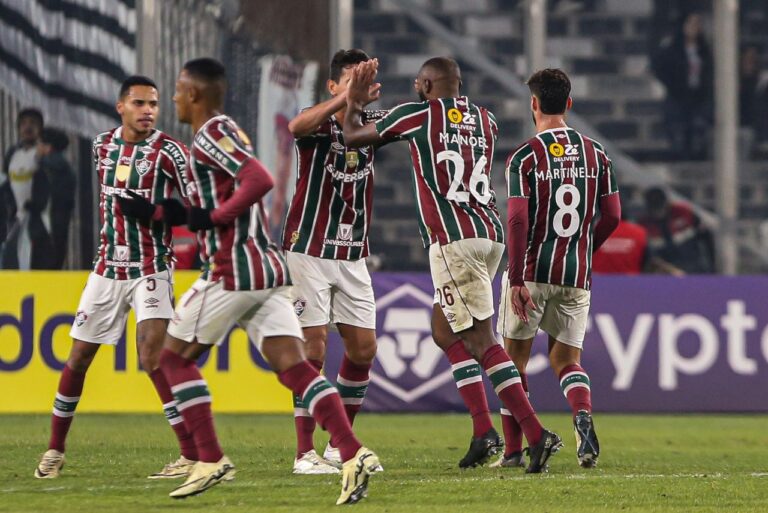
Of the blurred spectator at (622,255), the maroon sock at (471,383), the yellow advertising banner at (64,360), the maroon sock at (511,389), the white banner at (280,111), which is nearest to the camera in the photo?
the maroon sock at (511,389)

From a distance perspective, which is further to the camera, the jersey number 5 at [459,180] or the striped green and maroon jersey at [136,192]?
the striped green and maroon jersey at [136,192]

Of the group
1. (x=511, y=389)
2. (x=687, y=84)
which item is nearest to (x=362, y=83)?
(x=511, y=389)

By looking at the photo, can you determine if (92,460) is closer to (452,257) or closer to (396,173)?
(452,257)

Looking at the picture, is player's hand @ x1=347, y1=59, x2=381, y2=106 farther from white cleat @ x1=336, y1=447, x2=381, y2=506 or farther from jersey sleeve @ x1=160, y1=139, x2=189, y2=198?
white cleat @ x1=336, y1=447, x2=381, y2=506

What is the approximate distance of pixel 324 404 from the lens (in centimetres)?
599

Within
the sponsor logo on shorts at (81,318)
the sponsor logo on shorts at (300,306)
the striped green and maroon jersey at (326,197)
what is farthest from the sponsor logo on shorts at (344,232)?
the sponsor logo on shorts at (81,318)

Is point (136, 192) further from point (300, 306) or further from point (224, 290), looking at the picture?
point (224, 290)

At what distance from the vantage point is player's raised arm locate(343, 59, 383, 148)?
22.4ft

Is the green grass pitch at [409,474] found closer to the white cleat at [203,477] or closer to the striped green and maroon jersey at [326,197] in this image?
the white cleat at [203,477]

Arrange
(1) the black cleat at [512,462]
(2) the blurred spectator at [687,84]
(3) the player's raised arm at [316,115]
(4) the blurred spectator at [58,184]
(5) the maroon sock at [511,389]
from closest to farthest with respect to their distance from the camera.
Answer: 1. (3) the player's raised arm at [316,115]
2. (5) the maroon sock at [511,389]
3. (1) the black cleat at [512,462]
4. (4) the blurred spectator at [58,184]
5. (2) the blurred spectator at [687,84]

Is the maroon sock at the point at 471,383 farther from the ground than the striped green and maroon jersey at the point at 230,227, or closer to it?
closer to it

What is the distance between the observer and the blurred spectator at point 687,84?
16.5m

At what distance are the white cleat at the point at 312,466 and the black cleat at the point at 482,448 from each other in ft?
2.20

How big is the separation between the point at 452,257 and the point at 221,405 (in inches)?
185
